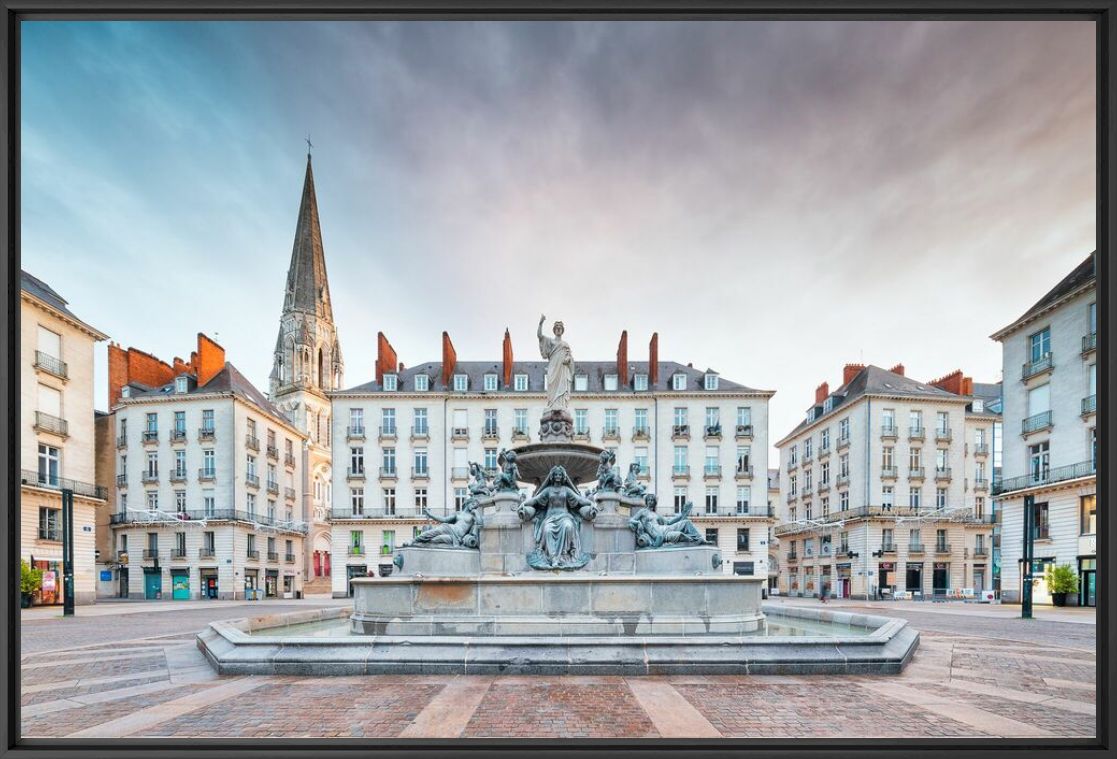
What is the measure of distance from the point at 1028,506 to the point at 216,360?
5132 centimetres

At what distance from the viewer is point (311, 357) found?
8675 centimetres

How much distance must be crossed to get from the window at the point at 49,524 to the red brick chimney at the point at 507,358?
27.6 metres

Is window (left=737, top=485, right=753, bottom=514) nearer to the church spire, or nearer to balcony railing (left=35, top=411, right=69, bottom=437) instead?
balcony railing (left=35, top=411, right=69, bottom=437)

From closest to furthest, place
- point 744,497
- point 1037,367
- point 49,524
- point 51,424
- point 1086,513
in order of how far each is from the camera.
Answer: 1. point 1086,513
2. point 51,424
3. point 49,524
4. point 1037,367
5. point 744,497

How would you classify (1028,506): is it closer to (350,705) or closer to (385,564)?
(350,705)

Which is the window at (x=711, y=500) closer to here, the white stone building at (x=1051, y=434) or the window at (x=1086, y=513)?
the white stone building at (x=1051, y=434)

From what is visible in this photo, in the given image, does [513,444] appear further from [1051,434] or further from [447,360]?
[1051,434]

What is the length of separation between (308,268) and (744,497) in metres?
69.2

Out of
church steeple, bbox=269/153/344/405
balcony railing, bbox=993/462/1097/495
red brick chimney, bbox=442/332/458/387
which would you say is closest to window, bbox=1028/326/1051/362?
balcony railing, bbox=993/462/1097/495

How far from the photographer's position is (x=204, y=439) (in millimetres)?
45031

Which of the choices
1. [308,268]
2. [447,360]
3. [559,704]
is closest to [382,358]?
[447,360]

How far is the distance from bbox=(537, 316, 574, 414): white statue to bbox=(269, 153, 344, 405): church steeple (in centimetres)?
7232

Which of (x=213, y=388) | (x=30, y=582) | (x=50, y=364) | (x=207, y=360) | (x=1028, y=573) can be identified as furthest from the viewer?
(x=207, y=360)

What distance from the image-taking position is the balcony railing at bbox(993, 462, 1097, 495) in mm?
29067
